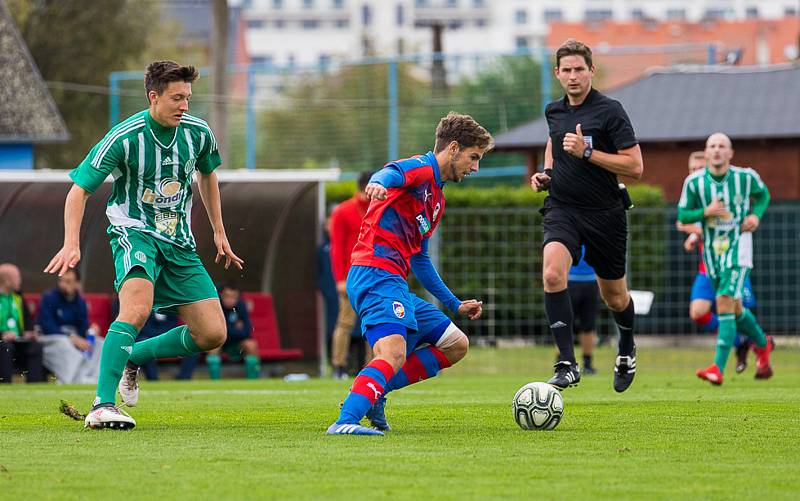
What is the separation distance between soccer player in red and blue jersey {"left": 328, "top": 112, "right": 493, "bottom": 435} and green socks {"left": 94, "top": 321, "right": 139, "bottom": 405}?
4.14 feet

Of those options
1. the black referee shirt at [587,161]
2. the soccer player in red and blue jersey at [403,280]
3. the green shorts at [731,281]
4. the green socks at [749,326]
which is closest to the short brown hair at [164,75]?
Result: the soccer player in red and blue jersey at [403,280]

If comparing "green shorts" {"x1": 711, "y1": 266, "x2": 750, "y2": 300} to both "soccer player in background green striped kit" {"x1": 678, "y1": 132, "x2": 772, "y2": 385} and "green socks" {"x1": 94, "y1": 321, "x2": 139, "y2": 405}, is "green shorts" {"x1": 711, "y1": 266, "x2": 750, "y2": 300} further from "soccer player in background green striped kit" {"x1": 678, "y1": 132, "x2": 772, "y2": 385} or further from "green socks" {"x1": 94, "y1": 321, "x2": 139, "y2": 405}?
"green socks" {"x1": 94, "y1": 321, "x2": 139, "y2": 405}

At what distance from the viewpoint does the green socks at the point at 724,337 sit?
13.2m

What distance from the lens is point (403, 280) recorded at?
7.98 metres

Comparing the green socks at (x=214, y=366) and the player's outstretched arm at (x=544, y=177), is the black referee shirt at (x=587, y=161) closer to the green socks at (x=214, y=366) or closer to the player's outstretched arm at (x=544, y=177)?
the player's outstretched arm at (x=544, y=177)

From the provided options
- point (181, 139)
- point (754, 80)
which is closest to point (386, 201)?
point (181, 139)

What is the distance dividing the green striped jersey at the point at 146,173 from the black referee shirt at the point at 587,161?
8.81ft

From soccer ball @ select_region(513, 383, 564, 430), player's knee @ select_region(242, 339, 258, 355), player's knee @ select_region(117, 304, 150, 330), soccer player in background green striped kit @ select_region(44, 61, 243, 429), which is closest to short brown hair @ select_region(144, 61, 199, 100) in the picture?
soccer player in background green striped kit @ select_region(44, 61, 243, 429)

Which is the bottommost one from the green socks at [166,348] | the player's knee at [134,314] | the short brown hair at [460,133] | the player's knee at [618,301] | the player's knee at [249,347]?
the player's knee at [249,347]

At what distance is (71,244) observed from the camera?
7.94 meters

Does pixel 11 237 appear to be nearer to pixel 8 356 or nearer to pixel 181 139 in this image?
pixel 8 356

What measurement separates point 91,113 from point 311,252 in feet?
91.7

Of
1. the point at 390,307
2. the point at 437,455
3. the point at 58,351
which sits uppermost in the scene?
the point at 390,307

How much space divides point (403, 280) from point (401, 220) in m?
0.32
